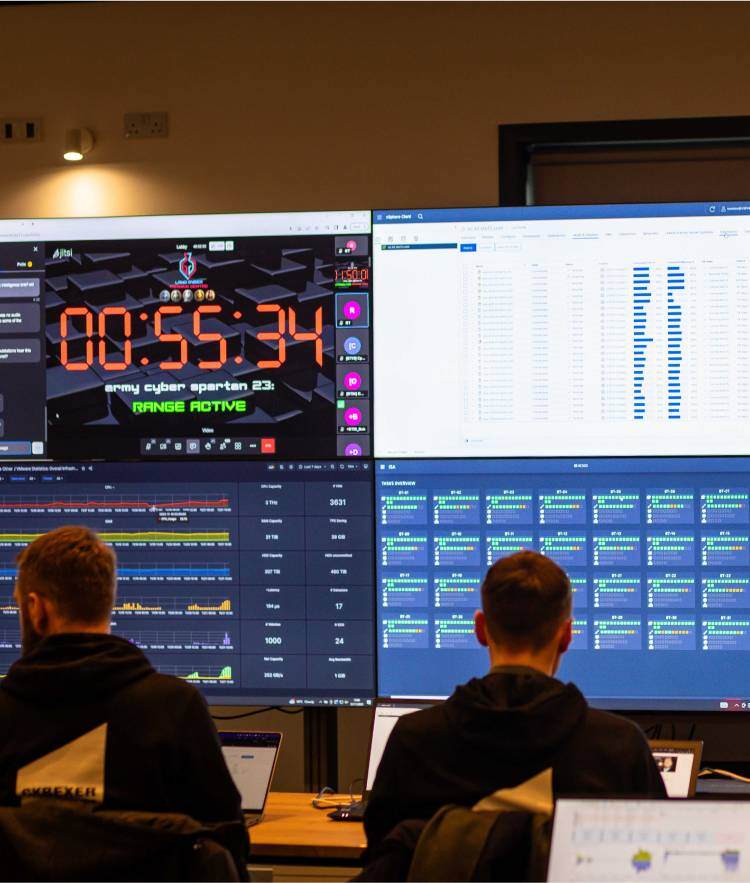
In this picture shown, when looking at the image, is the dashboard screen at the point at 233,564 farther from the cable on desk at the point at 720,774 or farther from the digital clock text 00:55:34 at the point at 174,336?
the cable on desk at the point at 720,774

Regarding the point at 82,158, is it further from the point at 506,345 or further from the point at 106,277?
the point at 506,345

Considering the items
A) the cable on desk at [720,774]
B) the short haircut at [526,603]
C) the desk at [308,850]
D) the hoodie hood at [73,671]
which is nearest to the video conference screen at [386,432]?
the cable on desk at [720,774]

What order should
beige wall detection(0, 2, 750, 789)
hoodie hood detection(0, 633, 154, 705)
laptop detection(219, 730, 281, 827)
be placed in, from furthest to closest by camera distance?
beige wall detection(0, 2, 750, 789), laptop detection(219, 730, 281, 827), hoodie hood detection(0, 633, 154, 705)

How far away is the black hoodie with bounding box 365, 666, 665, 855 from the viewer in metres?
1.85

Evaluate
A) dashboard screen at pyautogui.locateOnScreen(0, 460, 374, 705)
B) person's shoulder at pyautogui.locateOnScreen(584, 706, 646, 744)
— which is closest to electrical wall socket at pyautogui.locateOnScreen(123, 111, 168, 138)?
dashboard screen at pyautogui.locateOnScreen(0, 460, 374, 705)

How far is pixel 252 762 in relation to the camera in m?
2.96

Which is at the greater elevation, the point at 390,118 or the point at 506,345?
the point at 390,118

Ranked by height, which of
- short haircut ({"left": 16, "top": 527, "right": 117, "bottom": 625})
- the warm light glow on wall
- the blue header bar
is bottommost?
short haircut ({"left": 16, "top": 527, "right": 117, "bottom": 625})

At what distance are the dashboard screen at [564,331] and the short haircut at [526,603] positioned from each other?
1.19 metres

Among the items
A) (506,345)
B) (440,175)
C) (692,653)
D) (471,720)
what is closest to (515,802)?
(471,720)

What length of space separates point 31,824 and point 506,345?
6.21 ft

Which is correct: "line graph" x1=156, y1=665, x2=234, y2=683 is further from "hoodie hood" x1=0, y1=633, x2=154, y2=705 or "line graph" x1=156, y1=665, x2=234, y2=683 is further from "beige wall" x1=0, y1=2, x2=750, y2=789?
"hoodie hood" x1=0, y1=633, x2=154, y2=705

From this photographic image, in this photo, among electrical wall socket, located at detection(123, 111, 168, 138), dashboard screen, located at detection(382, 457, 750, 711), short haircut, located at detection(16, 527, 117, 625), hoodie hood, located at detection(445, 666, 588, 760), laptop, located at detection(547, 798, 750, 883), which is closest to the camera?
laptop, located at detection(547, 798, 750, 883)

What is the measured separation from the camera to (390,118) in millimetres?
3557
